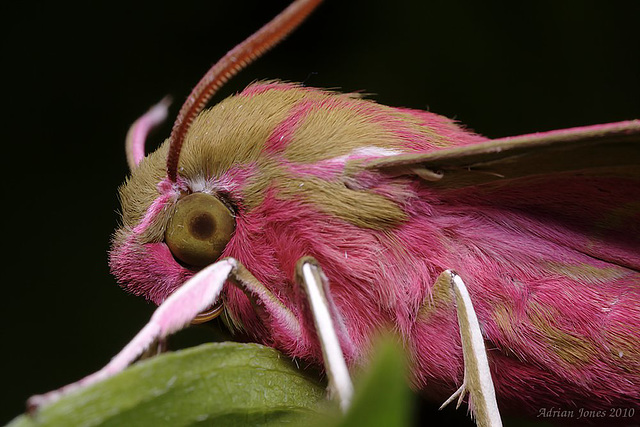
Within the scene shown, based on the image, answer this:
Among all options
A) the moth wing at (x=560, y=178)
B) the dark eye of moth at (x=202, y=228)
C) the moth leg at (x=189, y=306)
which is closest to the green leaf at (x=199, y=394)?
the moth leg at (x=189, y=306)

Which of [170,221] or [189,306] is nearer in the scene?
[189,306]

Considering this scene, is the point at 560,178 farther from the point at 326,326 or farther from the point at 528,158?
the point at 326,326

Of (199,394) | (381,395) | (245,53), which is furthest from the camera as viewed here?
(245,53)

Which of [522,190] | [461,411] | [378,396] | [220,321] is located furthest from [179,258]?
[461,411]

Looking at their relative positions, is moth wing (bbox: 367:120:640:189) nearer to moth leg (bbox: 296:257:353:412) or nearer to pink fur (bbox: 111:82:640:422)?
pink fur (bbox: 111:82:640:422)

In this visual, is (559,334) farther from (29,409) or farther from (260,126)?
(29,409)

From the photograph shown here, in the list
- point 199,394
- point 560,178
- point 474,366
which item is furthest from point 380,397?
point 560,178

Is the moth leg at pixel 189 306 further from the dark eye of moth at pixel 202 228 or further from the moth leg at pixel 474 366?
the moth leg at pixel 474 366
